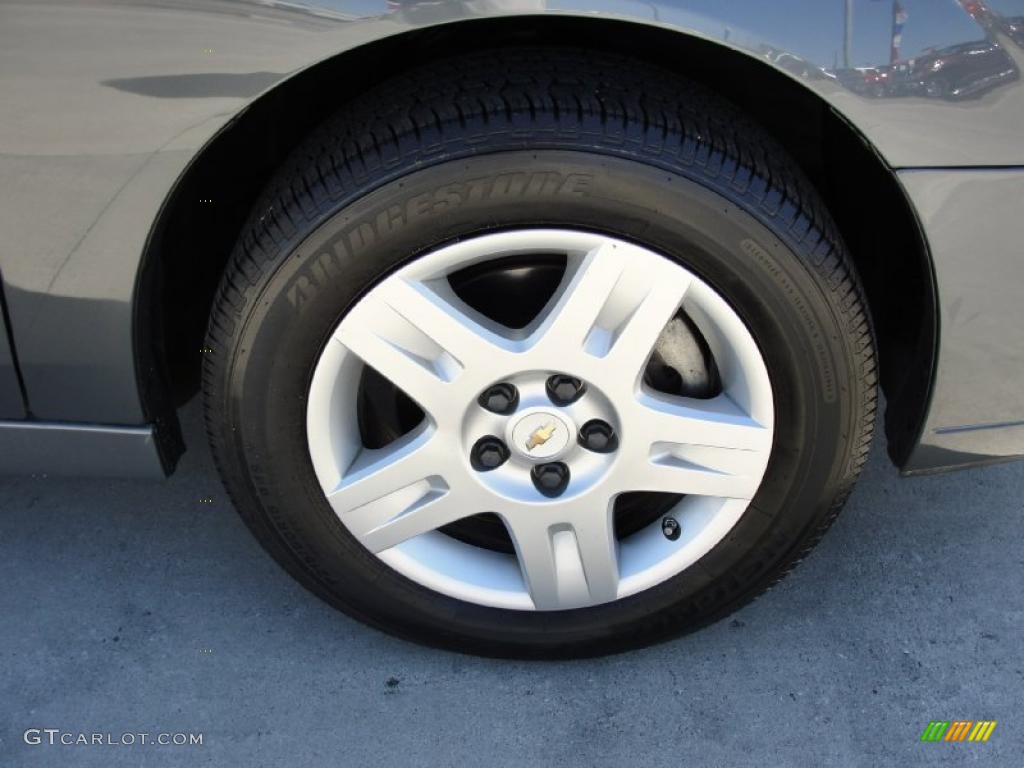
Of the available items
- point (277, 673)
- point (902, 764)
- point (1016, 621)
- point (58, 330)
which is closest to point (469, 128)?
point (58, 330)

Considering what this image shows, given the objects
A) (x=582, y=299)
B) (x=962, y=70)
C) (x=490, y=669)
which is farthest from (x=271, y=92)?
(x=490, y=669)

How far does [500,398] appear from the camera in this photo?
5.34ft

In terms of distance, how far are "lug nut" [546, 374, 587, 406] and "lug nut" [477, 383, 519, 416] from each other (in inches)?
2.2

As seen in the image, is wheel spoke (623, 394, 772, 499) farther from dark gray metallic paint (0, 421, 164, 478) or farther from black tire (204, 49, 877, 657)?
dark gray metallic paint (0, 421, 164, 478)

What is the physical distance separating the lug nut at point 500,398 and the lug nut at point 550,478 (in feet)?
0.43

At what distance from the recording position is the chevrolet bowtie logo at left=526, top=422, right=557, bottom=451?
5.38 feet

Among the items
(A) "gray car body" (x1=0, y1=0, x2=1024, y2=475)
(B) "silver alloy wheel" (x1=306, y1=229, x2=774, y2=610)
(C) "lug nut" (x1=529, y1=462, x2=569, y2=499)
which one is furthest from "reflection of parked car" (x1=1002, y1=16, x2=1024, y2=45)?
(C) "lug nut" (x1=529, y1=462, x2=569, y2=499)

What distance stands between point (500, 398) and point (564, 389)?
4.0 inches

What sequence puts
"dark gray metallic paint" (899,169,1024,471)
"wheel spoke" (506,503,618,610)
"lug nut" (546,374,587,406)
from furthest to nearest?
"wheel spoke" (506,503,618,610)
"lug nut" (546,374,587,406)
"dark gray metallic paint" (899,169,1024,471)

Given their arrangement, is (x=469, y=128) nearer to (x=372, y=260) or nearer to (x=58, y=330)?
(x=372, y=260)

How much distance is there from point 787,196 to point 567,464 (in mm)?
547

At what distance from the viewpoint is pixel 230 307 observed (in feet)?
5.25

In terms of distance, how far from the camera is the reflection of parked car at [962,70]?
55.3 inches

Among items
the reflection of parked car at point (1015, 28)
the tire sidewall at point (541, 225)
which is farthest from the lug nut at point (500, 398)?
the reflection of parked car at point (1015, 28)
